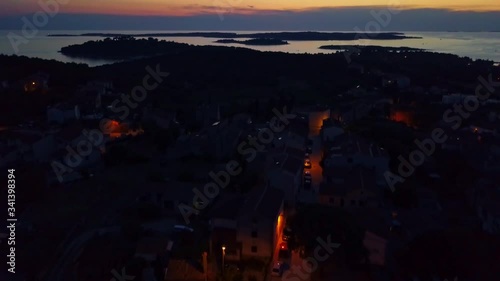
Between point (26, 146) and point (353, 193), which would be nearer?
point (353, 193)

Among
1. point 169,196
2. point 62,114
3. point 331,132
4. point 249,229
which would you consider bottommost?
point 62,114

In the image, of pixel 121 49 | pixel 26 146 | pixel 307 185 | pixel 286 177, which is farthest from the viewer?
pixel 121 49

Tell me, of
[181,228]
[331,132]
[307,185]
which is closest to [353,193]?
[307,185]

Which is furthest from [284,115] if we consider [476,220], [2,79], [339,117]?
[2,79]

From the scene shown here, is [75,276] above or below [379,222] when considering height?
below

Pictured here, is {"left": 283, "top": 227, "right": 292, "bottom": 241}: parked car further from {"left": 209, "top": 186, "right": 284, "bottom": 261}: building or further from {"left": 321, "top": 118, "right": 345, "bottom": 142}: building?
{"left": 321, "top": 118, "right": 345, "bottom": 142}: building

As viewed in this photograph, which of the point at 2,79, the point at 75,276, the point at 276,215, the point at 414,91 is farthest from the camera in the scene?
the point at 414,91

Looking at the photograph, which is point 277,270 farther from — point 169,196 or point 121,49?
point 121,49

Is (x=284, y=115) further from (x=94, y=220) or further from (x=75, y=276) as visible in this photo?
(x=75, y=276)
